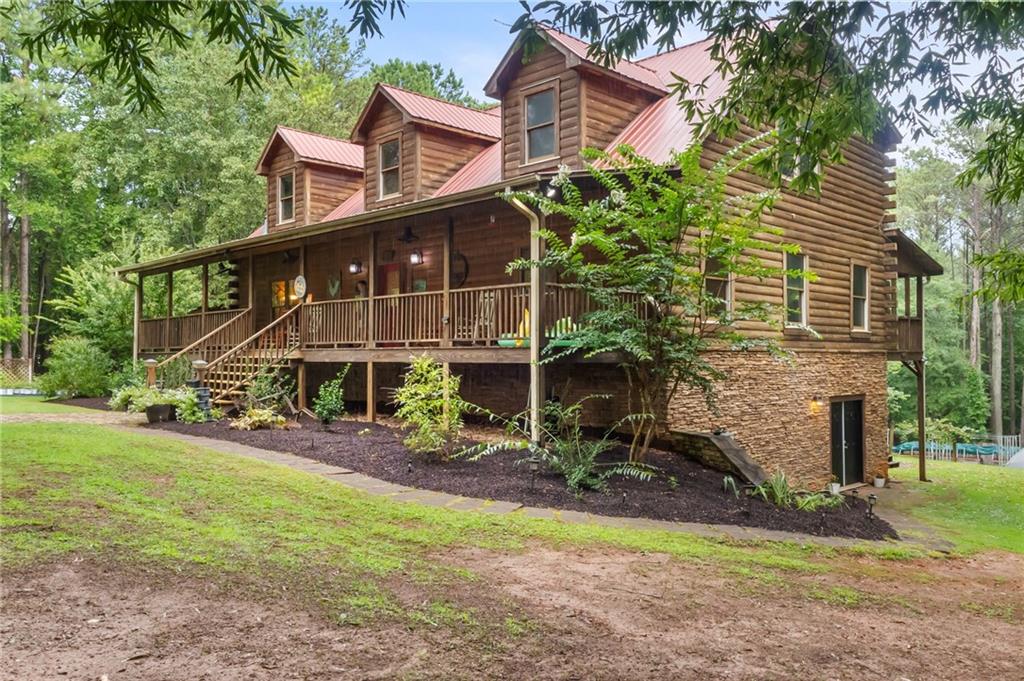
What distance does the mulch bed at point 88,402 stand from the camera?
56.6ft

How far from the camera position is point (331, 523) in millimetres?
6270

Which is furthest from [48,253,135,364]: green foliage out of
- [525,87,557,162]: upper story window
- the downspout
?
the downspout

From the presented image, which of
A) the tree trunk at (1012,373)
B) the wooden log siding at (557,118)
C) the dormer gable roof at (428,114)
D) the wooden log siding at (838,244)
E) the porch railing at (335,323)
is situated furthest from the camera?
the tree trunk at (1012,373)

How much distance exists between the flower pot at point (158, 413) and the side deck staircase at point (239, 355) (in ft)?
2.69

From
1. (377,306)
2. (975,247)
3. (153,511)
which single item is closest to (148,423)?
(377,306)

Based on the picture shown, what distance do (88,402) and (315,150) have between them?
9.03m

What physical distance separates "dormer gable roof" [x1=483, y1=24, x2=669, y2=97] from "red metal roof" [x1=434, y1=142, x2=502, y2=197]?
5.73ft

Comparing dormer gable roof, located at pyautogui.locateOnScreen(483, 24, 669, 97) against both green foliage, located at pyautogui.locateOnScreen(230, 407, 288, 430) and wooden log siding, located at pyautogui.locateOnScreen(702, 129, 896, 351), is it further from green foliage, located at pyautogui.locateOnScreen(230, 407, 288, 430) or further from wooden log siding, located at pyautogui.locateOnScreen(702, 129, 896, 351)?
green foliage, located at pyautogui.locateOnScreen(230, 407, 288, 430)

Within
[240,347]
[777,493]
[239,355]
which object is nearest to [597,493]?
[777,493]

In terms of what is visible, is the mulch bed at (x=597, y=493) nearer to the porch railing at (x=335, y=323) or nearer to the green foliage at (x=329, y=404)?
the green foliage at (x=329, y=404)

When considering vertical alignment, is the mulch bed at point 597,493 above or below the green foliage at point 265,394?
Answer: below

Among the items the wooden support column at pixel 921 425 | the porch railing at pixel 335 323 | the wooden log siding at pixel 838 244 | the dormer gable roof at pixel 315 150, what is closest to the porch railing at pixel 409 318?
the porch railing at pixel 335 323

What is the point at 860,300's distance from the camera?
688 inches

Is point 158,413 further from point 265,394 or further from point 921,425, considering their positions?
point 921,425
